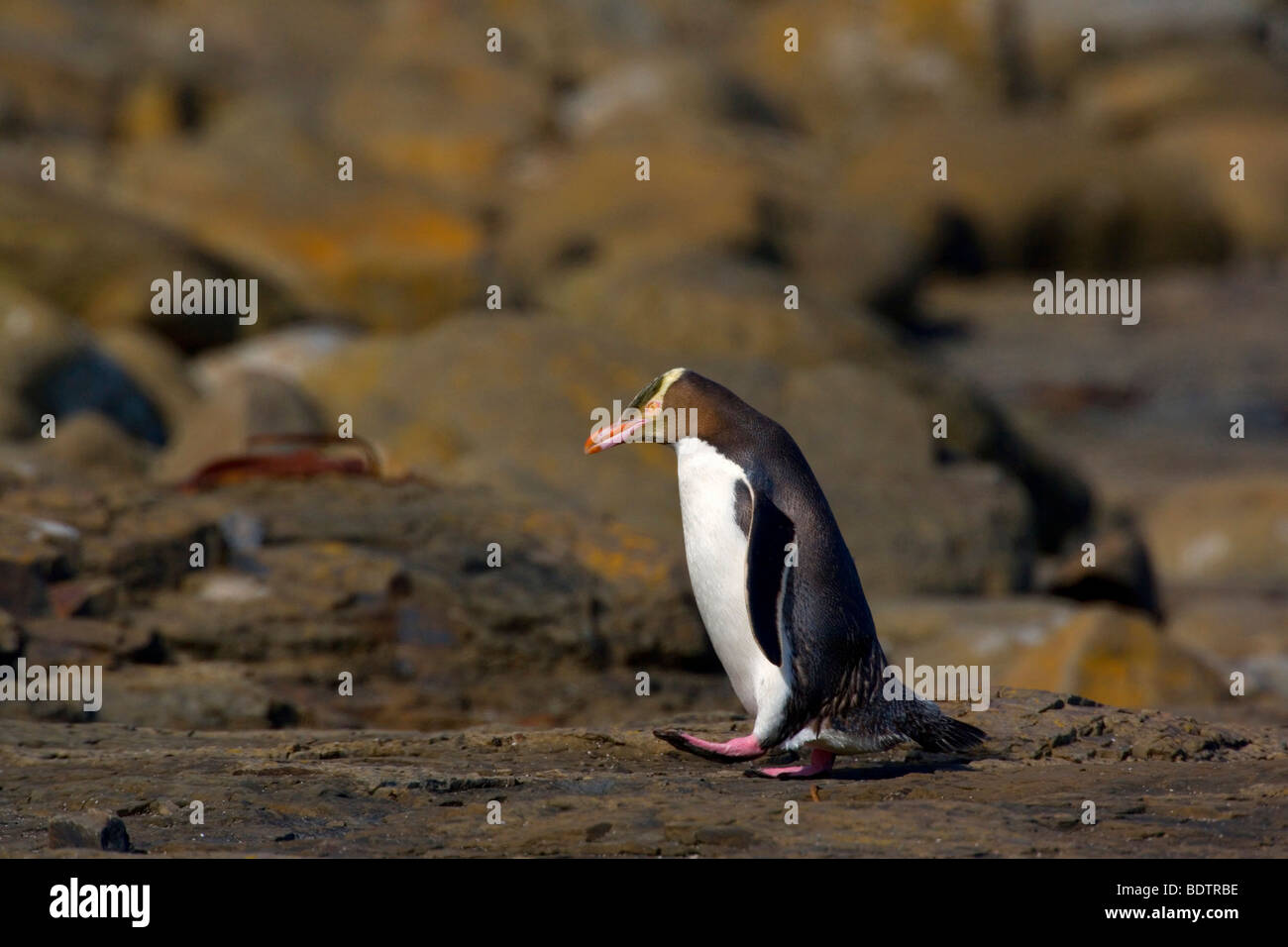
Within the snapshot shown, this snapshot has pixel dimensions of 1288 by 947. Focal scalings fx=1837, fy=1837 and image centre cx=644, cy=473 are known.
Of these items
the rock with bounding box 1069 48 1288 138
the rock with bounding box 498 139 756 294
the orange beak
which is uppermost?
the rock with bounding box 1069 48 1288 138

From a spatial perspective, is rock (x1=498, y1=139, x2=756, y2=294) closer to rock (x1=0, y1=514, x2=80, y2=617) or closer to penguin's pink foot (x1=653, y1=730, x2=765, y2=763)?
rock (x1=0, y1=514, x2=80, y2=617)

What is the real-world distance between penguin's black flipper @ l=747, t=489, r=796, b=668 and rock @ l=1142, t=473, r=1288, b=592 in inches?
411

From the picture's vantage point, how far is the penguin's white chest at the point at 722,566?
5.91m

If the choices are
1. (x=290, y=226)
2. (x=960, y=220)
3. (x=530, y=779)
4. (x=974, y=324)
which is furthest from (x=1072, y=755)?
(x=960, y=220)

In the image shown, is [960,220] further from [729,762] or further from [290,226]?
[729,762]

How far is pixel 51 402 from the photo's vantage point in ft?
48.4

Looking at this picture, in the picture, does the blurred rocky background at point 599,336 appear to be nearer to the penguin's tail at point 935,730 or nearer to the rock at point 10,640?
the rock at point 10,640

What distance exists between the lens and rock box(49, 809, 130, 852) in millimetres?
4664

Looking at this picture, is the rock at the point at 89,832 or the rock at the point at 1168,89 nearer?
the rock at the point at 89,832

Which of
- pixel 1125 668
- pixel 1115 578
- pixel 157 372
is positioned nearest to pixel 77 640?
pixel 1125 668

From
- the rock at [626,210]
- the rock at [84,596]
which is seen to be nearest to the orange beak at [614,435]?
the rock at [84,596]

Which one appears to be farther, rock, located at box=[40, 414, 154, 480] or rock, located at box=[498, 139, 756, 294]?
rock, located at box=[498, 139, 756, 294]

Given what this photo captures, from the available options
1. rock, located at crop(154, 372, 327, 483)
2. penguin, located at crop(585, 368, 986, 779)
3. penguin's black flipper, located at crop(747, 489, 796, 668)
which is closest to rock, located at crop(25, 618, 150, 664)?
penguin, located at crop(585, 368, 986, 779)

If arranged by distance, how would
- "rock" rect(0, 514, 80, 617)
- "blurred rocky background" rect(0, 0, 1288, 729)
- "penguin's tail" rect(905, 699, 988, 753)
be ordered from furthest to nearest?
"blurred rocky background" rect(0, 0, 1288, 729) < "rock" rect(0, 514, 80, 617) < "penguin's tail" rect(905, 699, 988, 753)
